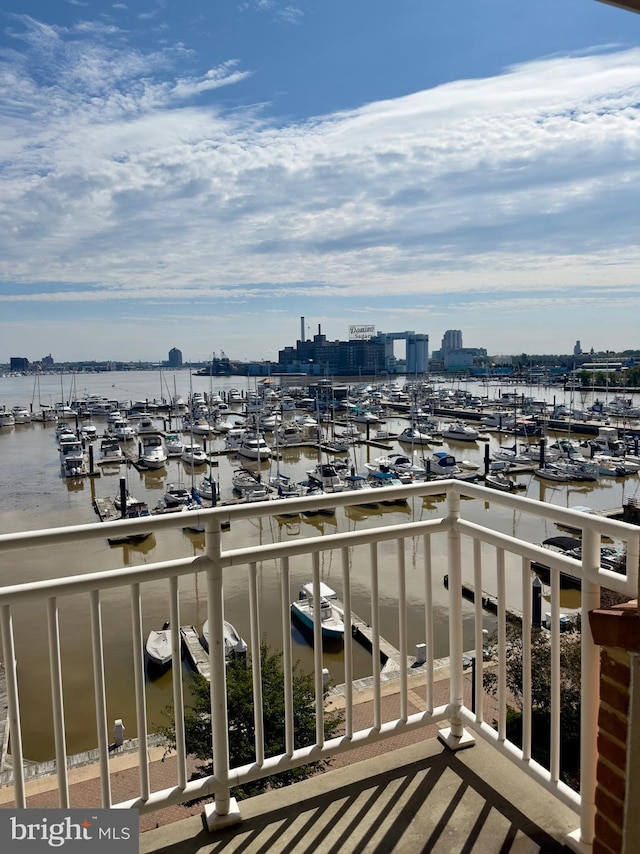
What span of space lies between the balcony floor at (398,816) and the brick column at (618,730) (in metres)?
0.38

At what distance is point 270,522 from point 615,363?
2927 inches

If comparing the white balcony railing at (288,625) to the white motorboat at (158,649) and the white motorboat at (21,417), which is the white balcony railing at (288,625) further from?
the white motorboat at (21,417)

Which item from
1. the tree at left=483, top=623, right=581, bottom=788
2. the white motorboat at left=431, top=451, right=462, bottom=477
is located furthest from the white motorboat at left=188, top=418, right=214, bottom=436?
the tree at left=483, top=623, right=581, bottom=788

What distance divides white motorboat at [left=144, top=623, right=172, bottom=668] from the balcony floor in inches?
382

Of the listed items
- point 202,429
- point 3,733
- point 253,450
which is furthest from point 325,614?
point 202,429

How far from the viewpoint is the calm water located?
9648 mm

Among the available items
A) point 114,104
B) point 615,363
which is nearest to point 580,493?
point 114,104

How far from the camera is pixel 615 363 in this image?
80562mm

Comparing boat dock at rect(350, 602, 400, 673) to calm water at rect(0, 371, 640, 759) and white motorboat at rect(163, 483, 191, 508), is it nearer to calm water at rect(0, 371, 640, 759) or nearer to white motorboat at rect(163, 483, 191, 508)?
calm water at rect(0, 371, 640, 759)

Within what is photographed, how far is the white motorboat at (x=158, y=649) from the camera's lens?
427 inches

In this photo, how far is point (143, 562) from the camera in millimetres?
17922

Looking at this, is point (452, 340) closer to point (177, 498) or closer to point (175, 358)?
point (175, 358)

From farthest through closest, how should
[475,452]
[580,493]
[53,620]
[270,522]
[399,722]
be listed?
[475,452], [580,493], [270,522], [399,722], [53,620]

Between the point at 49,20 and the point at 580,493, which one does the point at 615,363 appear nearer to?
the point at 580,493
